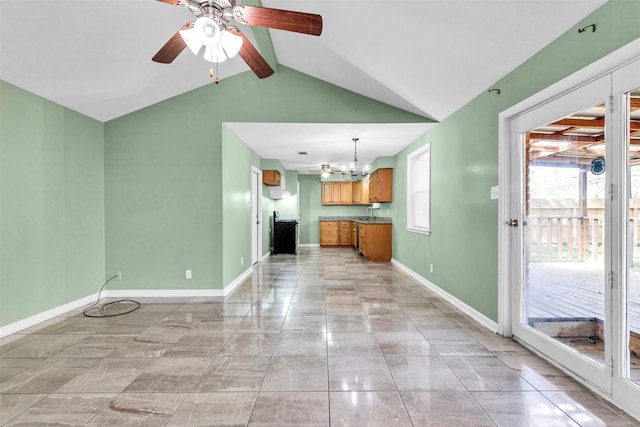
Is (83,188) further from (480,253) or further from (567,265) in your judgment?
(567,265)

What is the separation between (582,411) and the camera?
Answer: 1.66 m

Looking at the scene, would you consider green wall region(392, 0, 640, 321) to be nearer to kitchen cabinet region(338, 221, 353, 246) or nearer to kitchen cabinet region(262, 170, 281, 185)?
kitchen cabinet region(262, 170, 281, 185)

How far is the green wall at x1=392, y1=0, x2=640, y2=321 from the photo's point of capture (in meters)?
1.79

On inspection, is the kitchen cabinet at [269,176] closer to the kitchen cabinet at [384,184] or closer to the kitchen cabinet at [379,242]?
the kitchen cabinet at [384,184]

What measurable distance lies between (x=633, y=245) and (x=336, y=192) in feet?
26.7

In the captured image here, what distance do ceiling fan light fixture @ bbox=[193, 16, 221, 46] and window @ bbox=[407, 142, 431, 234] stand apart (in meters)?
3.73

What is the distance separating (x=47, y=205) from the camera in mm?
3141

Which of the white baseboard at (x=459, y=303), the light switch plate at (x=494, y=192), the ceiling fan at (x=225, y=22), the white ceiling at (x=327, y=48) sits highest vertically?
the white ceiling at (x=327, y=48)

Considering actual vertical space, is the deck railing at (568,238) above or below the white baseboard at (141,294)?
above

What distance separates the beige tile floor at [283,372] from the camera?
1.65 m

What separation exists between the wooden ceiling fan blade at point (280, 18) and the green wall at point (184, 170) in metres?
2.26

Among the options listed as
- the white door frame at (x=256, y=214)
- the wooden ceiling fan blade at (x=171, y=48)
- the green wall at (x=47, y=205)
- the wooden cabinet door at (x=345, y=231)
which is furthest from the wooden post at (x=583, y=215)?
the wooden cabinet door at (x=345, y=231)

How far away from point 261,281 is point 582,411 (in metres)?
4.01

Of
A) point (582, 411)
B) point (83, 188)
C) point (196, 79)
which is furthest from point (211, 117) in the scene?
point (582, 411)
